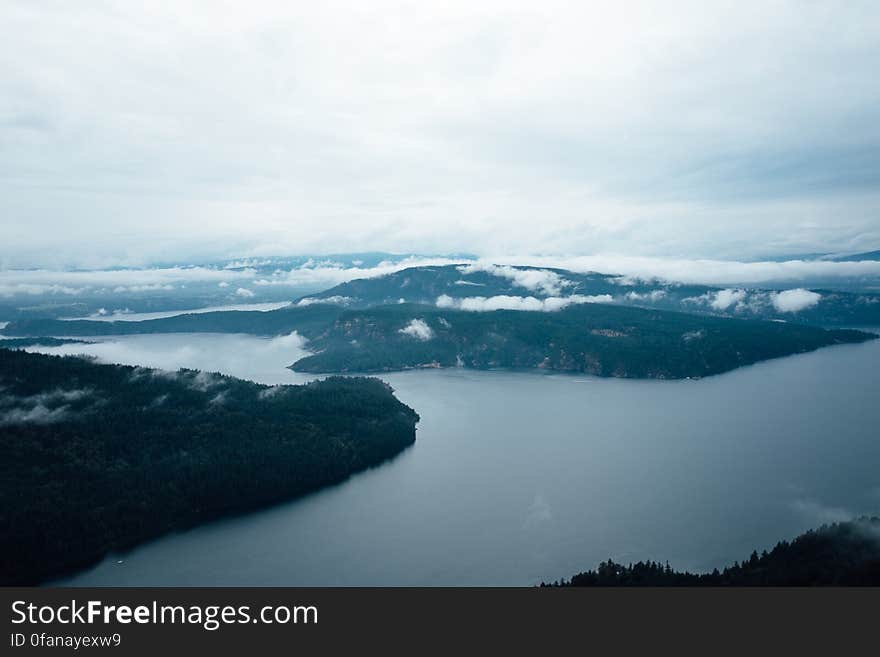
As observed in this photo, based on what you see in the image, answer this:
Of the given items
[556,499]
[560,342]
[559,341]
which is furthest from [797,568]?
[559,341]

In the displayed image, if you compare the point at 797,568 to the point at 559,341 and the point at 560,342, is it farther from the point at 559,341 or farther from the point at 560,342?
the point at 559,341

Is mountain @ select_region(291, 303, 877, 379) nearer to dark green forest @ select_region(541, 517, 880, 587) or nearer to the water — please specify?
the water

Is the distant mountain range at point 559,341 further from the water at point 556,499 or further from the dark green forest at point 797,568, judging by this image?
A: the dark green forest at point 797,568

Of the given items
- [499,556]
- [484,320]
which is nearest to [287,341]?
[484,320]

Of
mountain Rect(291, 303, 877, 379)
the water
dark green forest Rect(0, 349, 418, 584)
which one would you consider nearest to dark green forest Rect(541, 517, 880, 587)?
the water

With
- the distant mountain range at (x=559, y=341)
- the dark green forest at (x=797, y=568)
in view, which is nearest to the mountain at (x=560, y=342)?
the distant mountain range at (x=559, y=341)

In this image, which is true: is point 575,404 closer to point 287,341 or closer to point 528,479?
point 528,479
